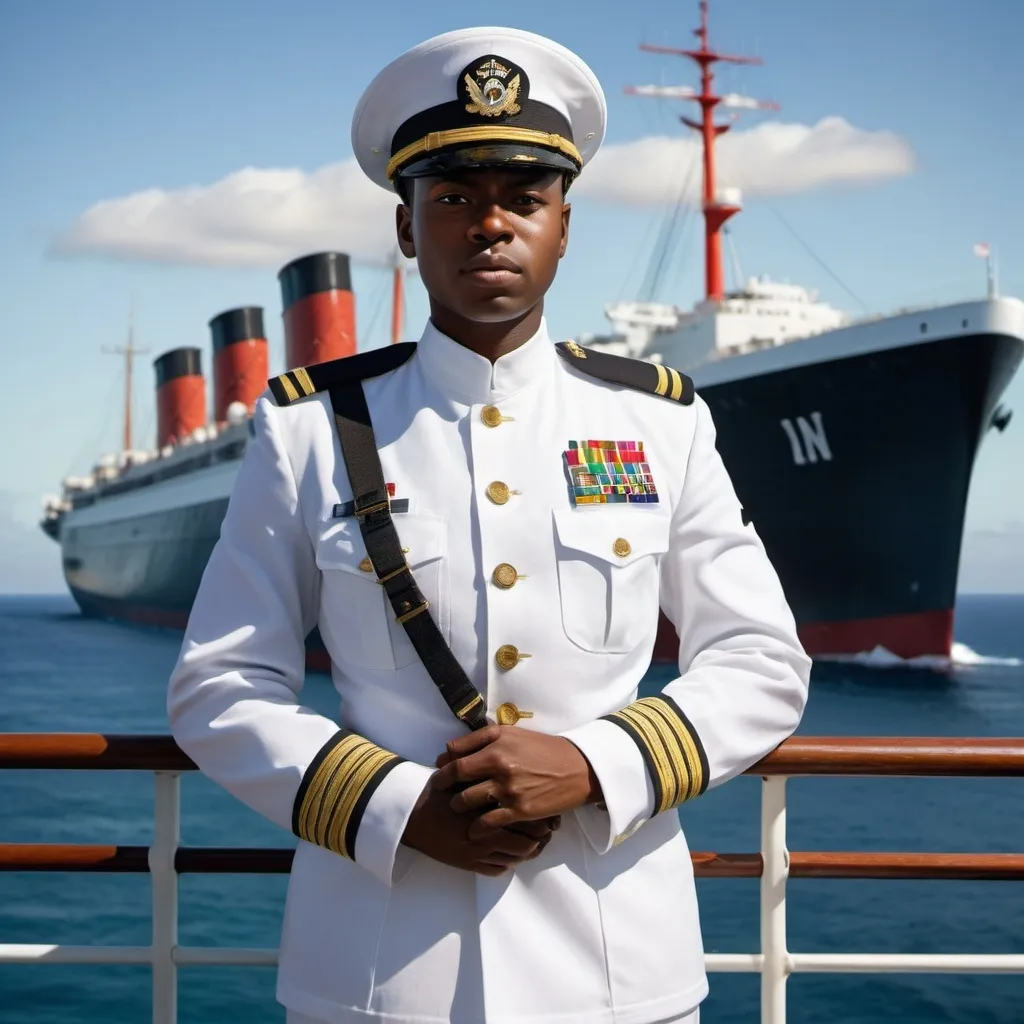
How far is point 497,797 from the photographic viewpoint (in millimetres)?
1201

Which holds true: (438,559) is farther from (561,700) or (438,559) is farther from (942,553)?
(942,553)

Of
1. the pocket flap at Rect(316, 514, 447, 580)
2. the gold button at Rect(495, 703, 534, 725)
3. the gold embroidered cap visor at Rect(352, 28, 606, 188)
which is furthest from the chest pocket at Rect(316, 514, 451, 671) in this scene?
the gold embroidered cap visor at Rect(352, 28, 606, 188)

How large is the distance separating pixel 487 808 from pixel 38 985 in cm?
892

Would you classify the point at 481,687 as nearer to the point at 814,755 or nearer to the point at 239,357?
the point at 814,755

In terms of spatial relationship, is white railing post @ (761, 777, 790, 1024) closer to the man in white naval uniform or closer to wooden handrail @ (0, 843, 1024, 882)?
wooden handrail @ (0, 843, 1024, 882)

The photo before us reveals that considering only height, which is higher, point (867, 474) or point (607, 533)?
point (867, 474)

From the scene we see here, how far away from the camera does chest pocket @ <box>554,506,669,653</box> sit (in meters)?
1.37

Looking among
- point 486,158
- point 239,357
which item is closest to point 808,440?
point 239,357

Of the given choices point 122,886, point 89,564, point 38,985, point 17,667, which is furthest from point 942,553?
point 17,667

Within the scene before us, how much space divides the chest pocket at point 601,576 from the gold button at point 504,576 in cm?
6

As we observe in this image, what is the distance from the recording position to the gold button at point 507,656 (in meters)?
1.33

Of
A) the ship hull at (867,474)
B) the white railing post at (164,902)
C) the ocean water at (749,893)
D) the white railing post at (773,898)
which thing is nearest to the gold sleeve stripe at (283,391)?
the white railing post at (164,902)

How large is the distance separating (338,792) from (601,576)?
1.31ft

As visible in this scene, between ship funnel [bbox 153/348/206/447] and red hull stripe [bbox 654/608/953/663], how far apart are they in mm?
19212
